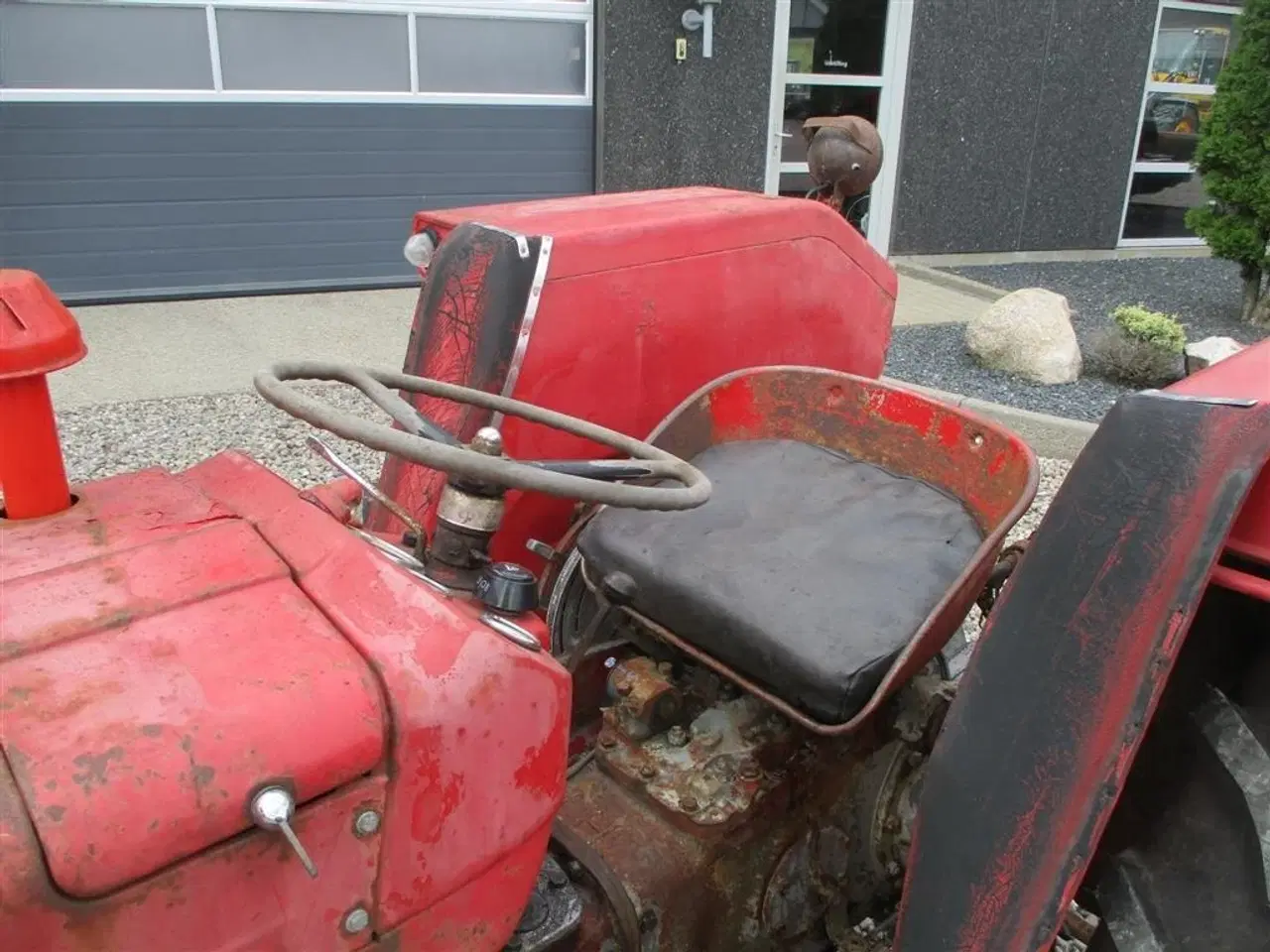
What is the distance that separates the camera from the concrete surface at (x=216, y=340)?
471 cm

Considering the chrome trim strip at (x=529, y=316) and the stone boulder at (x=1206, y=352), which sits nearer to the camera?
the chrome trim strip at (x=529, y=316)

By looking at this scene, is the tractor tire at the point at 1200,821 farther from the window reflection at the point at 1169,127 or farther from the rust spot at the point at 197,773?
the window reflection at the point at 1169,127

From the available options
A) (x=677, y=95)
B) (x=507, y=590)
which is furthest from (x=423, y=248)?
(x=677, y=95)

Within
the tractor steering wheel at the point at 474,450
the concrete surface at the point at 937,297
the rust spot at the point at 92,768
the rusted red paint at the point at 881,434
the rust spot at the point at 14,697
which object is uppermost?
the tractor steering wheel at the point at 474,450

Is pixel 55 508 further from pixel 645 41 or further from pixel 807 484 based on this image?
pixel 645 41

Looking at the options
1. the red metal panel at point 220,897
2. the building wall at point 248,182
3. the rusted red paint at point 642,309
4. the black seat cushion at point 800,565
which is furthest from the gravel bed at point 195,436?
the red metal panel at point 220,897

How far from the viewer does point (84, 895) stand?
0.82 m

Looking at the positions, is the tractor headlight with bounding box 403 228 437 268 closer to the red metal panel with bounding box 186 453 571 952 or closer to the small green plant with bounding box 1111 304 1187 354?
the red metal panel with bounding box 186 453 571 952

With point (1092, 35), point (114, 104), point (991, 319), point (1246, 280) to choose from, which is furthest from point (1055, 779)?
point (1092, 35)

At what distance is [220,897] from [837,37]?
756cm

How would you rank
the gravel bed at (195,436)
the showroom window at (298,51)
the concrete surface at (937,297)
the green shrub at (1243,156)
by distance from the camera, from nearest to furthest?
the gravel bed at (195,436), the showroom window at (298,51), the green shrub at (1243,156), the concrete surface at (937,297)

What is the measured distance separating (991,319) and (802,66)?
295 cm

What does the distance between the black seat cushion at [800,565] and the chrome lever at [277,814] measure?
0.70 metres

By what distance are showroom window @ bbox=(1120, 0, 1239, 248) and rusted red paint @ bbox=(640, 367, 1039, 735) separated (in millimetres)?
8304
